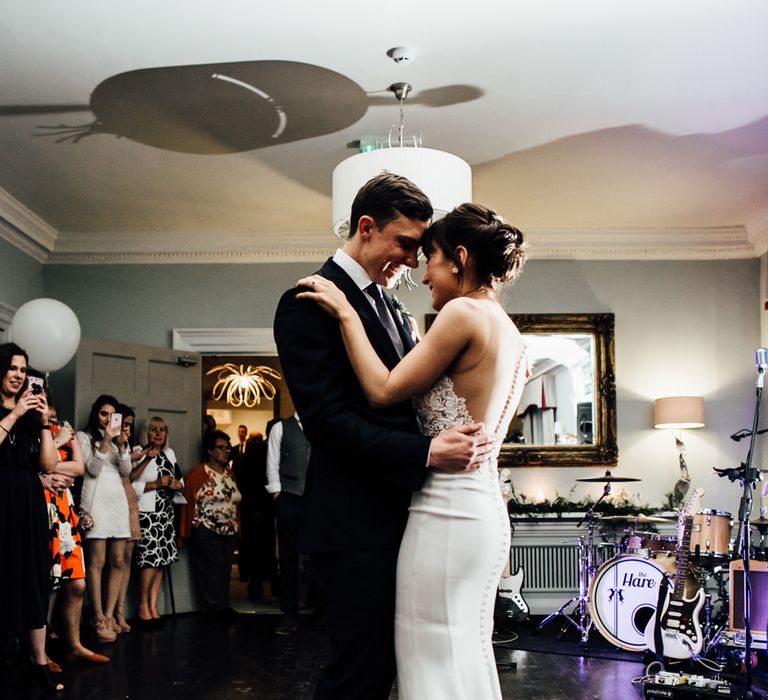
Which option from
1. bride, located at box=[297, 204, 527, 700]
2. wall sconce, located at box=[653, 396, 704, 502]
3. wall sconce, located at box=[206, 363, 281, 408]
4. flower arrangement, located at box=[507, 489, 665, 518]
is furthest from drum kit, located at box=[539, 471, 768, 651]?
wall sconce, located at box=[206, 363, 281, 408]

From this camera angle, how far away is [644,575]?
512 cm

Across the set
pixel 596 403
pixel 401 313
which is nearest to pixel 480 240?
pixel 401 313

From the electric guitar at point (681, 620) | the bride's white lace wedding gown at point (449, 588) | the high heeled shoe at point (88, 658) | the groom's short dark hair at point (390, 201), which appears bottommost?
the high heeled shoe at point (88, 658)

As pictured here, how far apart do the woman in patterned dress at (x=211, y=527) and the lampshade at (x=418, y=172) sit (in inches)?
128

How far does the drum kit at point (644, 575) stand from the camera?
184 inches

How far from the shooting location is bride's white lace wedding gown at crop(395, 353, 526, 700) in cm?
170

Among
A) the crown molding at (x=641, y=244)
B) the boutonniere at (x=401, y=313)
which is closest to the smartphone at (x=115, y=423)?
the crown molding at (x=641, y=244)

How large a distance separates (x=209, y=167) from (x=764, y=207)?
154 inches

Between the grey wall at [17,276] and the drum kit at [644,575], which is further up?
the grey wall at [17,276]

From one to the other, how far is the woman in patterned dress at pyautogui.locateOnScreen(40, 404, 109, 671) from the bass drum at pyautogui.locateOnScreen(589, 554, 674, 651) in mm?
2861

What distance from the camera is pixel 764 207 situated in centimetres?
627

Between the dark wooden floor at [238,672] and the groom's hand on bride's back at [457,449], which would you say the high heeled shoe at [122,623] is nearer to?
the dark wooden floor at [238,672]

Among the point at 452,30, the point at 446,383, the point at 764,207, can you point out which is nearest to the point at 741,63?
the point at 452,30

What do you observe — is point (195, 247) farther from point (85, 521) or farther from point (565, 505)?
point (565, 505)
